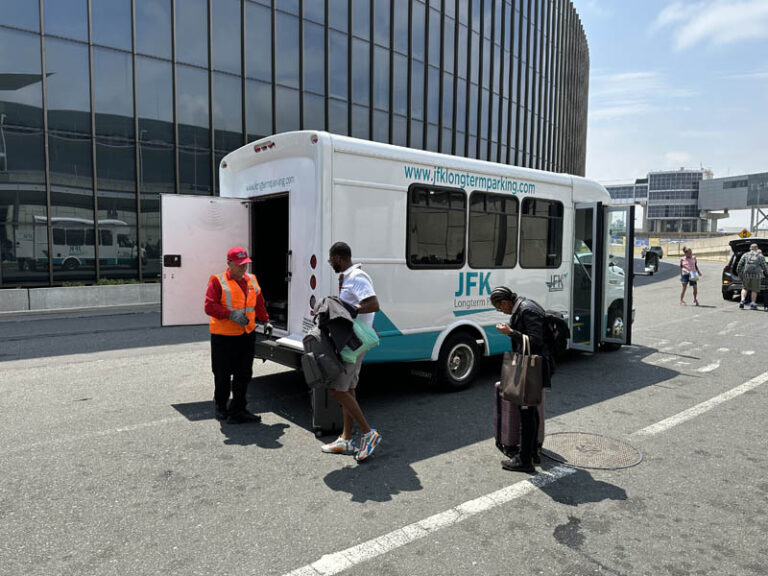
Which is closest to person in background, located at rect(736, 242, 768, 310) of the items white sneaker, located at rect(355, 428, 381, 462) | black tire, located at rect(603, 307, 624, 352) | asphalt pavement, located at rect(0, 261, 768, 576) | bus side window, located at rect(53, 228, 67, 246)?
black tire, located at rect(603, 307, 624, 352)

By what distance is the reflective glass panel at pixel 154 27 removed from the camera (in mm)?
17812

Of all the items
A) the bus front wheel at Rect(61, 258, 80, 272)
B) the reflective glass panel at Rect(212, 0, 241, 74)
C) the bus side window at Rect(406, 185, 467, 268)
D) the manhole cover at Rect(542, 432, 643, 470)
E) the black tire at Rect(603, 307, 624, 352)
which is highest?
the reflective glass panel at Rect(212, 0, 241, 74)

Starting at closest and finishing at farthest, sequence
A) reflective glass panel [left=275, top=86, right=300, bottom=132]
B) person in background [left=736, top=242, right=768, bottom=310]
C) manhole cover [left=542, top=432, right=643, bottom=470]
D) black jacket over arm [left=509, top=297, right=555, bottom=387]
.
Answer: black jacket over arm [left=509, top=297, right=555, bottom=387], manhole cover [left=542, top=432, right=643, bottom=470], person in background [left=736, top=242, right=768, bottom=310], reflective glass panel [left=275, top=86, right=300, bottom=132]

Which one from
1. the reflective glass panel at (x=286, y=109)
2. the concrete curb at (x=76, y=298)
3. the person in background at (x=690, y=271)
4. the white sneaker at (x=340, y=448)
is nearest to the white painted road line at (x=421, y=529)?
the white sneaker at (x=340, y=448)

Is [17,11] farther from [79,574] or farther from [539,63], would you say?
[539,63]

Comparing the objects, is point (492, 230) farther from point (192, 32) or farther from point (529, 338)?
point (192, 32)

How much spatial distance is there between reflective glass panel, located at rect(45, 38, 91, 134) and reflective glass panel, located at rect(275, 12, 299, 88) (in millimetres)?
6629

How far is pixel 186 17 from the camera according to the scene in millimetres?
18688

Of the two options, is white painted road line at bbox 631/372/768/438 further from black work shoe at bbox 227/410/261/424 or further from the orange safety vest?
the orange safety vest

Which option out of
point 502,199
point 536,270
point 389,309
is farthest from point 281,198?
point 536,270

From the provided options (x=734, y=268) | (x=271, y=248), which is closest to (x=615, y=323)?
(x=271, y=248)

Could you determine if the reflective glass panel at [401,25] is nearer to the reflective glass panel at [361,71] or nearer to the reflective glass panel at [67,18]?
the reflective glass panel at [361,71]

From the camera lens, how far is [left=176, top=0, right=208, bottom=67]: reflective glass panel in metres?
18.6

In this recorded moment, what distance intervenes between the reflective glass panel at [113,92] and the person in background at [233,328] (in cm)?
1498
